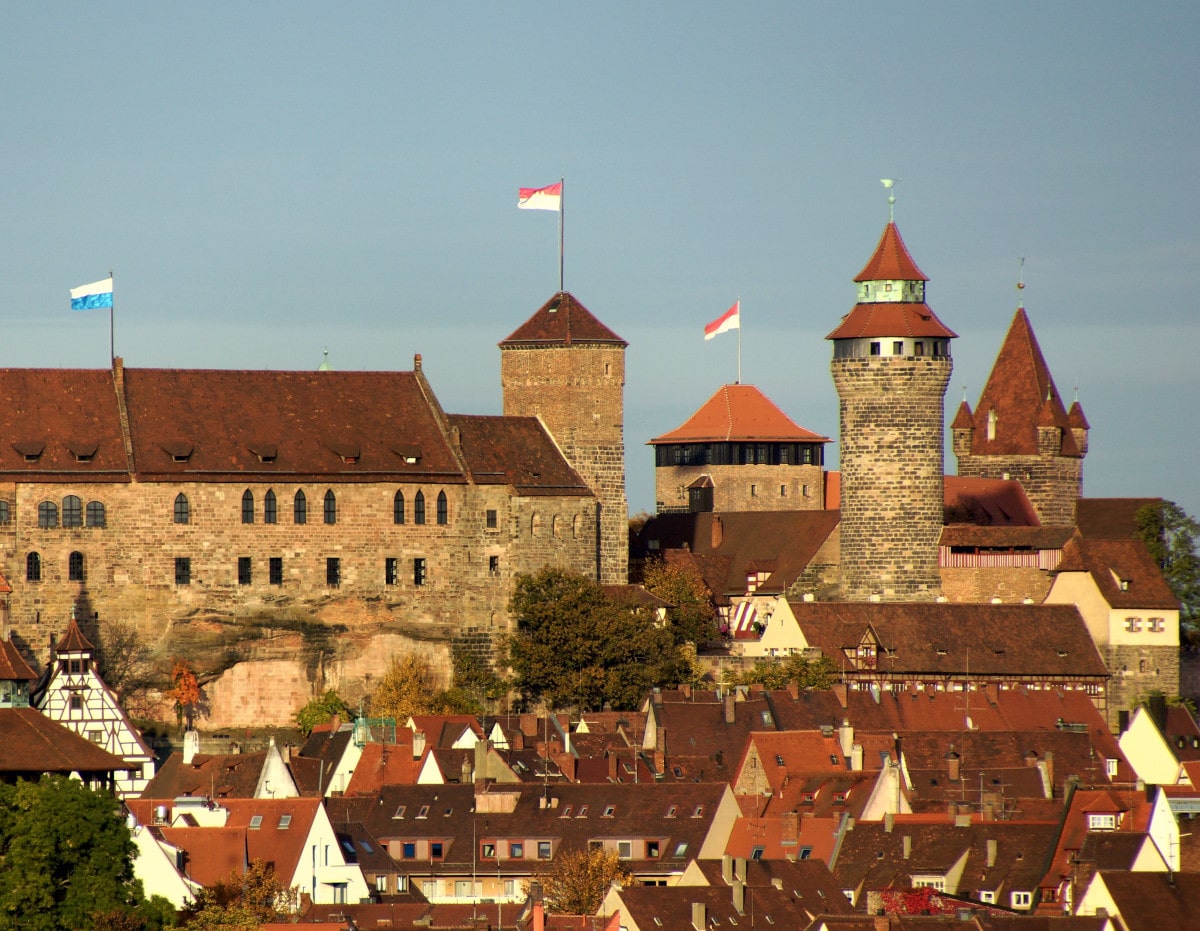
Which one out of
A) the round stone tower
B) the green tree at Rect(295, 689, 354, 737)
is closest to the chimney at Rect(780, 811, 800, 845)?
the green tree at Rect(295, 689, 354, 737)

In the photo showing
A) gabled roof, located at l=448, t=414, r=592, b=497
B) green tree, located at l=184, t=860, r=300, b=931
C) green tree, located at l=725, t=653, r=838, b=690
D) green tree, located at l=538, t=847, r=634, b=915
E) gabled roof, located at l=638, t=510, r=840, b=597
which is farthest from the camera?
gabled roof, located at l=638, t=510, r=840, b=597

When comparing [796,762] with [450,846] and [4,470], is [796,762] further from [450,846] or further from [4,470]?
[4,470]

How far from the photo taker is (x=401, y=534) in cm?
11100

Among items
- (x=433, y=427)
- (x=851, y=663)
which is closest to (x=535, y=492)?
(x=433, y=427)

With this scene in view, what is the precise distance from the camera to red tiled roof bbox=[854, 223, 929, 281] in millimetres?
123750

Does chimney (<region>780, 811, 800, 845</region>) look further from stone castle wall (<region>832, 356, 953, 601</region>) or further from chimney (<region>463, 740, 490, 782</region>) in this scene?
stone castle wall (<region>832, 356, 953, 601</region>)

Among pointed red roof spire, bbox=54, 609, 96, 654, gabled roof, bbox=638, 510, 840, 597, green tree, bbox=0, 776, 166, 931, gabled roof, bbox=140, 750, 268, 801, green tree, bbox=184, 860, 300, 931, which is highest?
gabled roof, bbox=638, 510, 840, 597

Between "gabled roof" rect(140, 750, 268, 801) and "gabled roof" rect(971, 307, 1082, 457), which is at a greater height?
"gabled roof" rect(971, 307, 1082, 457)

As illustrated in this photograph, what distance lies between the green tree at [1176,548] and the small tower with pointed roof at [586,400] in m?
21.0

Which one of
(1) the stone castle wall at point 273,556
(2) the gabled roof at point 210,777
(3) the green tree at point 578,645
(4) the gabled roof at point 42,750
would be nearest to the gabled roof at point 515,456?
(1) the stone castle wall at point 273,556

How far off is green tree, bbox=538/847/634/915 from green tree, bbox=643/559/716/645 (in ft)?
89.2

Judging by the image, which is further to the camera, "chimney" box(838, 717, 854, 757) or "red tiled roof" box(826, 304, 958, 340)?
"red tiled roof" box(826, 304, 958, 340)

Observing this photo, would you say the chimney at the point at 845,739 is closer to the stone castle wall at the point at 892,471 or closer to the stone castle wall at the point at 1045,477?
the stone castle wall at the point at 892,471

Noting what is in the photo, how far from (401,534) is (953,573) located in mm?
19257
